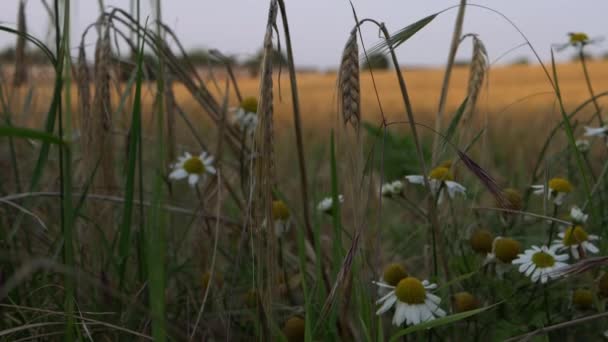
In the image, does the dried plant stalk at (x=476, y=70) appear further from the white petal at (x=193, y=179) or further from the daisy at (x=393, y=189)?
the white petal at (x=193, y=179)

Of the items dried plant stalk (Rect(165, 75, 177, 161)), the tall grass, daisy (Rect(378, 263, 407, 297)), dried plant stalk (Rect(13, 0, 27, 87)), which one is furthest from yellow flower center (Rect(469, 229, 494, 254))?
dried plant stalk (Rect(13, 0, 27, 87))

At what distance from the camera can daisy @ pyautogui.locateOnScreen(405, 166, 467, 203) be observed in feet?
2.61

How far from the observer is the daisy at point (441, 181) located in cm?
80

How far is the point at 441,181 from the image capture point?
0.78 metres

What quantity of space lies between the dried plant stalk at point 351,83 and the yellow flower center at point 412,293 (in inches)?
10.4

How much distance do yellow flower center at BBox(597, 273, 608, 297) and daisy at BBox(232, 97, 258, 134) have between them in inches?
22.1

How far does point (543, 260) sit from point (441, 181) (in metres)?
0.15

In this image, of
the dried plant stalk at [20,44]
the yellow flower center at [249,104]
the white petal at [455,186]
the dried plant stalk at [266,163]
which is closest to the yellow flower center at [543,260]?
the white petal at [455,186]

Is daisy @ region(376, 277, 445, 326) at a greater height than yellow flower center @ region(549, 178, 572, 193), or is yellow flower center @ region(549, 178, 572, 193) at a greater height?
yellow flower center @ region(549, 178, 572, 193)

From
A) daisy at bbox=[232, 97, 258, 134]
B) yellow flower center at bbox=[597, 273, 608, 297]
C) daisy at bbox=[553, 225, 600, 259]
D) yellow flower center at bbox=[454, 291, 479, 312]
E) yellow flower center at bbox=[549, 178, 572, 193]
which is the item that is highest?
daisy at bbox=[232, 97, 258, 134]

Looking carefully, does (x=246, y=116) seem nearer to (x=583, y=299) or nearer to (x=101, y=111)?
(x=101, y=111)

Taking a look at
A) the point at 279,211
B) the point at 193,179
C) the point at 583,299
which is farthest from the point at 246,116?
the point at 583,299

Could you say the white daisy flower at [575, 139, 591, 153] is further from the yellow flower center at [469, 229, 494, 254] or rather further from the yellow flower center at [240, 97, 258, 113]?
the yellow flower center at [240, 97, 258, 113]

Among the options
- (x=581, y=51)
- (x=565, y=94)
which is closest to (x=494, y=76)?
(x=565, y=94)
